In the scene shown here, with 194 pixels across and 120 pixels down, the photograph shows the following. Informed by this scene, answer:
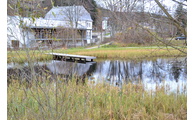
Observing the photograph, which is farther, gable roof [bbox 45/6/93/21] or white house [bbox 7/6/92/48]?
gable roof [bbox 45/6/93/21]

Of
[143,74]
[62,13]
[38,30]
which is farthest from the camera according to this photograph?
[143,74]

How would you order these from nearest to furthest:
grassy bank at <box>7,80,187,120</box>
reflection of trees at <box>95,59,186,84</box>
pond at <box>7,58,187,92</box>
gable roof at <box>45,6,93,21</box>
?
gable roof at <box>45,6,93,21</box>, grassy bank at <box>7,80,187,120</box>, pond at <box>7,58,187,92</box>, reflection of trees at <box>95,59,186,84</box>

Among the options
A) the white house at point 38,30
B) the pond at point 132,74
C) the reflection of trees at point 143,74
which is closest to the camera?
the white house at point 38,30

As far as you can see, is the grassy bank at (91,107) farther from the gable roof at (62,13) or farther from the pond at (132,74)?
the gable roof at (62,13)

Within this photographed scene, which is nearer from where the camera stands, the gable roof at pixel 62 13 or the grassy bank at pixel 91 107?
the gable roof at pixel 62 13

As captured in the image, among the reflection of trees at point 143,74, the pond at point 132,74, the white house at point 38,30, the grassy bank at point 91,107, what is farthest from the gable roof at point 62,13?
the reflection of trees at point 143,74

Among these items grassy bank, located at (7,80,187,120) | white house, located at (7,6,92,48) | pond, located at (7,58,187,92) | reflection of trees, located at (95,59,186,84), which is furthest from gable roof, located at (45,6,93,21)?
reflection of trees, located at (95,59,186,84)

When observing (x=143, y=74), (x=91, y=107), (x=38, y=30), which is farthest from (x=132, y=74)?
(x=38, y=30)

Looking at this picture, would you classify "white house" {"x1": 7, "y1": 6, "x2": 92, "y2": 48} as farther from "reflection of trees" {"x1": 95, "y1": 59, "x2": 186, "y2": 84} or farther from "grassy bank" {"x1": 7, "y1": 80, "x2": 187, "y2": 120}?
"reflection of trees" {"x1": 95, "y1": 59, "x2": 186, "y2": 84}

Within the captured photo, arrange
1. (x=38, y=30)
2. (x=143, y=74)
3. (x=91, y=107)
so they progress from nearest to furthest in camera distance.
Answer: (x=38, y=30)
(x=91, y=107)
(x=143, y=74)

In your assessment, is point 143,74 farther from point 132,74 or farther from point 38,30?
point 38,30

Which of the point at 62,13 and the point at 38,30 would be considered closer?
the point at 38,30

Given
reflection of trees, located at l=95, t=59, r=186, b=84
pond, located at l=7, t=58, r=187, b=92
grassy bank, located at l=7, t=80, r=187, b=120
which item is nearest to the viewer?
grassy bank, located at l=7, t=80, r=187, b=120
